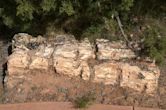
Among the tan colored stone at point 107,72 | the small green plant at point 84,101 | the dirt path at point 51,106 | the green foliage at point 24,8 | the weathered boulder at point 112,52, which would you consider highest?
the green foliage at point 24,8

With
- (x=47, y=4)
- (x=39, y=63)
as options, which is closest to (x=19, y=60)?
(x=39, y=63)

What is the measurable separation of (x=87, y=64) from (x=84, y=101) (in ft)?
2.48

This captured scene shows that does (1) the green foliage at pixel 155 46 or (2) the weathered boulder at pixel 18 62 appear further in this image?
(2) the weathered boulder at pixel 18 62

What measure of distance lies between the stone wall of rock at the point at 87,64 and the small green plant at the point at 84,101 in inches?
15.1

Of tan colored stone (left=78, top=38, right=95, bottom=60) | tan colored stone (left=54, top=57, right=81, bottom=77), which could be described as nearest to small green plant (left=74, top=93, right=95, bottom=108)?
tan colored stone (left=54, top=57, right=81, bottom=77)

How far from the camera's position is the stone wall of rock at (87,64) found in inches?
292

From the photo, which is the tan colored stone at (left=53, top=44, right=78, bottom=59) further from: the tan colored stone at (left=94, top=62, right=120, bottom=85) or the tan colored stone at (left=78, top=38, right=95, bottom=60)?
the tan colored stone at (left=94, top=62, right=120, bottom=85)

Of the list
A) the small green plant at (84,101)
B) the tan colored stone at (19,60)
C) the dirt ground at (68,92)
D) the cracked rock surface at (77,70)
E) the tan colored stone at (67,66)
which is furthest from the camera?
the tan colored stone at (19,60)

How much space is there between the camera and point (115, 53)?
7.69m

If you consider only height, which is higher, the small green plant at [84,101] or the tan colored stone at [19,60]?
the tan colored stone at [19,60]

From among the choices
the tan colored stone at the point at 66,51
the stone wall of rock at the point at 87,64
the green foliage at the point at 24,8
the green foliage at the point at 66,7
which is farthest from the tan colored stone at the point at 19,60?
the green foliage at the point at 66,7

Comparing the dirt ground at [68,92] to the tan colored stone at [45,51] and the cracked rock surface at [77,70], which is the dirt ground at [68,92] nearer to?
the cracked rock surface at [77,70]

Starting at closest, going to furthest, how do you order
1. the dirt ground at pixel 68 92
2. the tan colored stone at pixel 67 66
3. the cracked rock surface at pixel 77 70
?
the dirt ground at pixel 68 92
the cracked rock surface at pixel 77 70
the tan colored stone at pixel 67 66

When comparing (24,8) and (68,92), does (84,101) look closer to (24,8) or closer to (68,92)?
(68,92)
